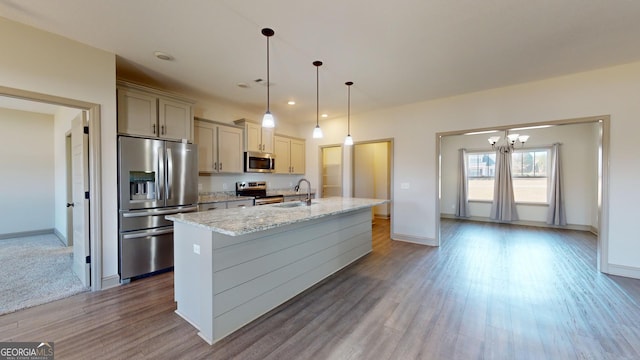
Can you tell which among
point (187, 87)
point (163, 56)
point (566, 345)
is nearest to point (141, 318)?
point (163, 56)

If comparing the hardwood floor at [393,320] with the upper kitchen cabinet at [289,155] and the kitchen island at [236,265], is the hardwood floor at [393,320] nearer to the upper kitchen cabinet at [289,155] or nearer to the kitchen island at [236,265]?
the kitchen island at [236,265]

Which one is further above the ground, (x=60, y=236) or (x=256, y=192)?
(x=256, y=192)

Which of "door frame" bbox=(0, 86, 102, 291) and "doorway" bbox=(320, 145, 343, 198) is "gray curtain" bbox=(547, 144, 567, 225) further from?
"door frame" bbox=(0, 86, 102, 291)

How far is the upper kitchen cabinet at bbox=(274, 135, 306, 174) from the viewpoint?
18.8ft

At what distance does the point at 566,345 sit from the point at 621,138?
310cm

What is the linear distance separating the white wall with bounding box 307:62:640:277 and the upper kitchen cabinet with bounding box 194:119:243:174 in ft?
7.06

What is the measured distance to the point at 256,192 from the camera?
208 inches

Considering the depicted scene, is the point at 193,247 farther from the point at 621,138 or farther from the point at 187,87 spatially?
the point at 621,138

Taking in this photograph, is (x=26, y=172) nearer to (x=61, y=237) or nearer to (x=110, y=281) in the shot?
(x=61, y=237)

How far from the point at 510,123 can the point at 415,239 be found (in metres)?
2.59

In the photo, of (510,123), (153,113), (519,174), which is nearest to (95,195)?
(153,113)

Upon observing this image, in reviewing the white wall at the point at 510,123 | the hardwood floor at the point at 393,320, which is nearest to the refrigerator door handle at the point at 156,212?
the hardwood floor at the point at 393,320

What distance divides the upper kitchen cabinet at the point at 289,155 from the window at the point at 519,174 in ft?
16.6

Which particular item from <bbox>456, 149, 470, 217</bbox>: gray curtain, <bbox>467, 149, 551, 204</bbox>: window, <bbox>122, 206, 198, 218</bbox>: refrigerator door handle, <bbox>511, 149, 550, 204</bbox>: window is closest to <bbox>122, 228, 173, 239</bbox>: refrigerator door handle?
<bbox>122, 206, 198, 218</bbox>: refrigerator door handle
